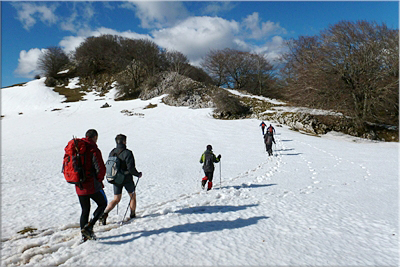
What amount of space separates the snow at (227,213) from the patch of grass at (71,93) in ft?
131

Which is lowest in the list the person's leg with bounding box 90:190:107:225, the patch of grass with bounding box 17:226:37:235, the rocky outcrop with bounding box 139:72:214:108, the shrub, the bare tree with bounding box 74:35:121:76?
the patch of grass with bounding box 17:226:37:235

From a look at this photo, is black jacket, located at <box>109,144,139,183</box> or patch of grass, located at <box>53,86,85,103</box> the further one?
patch of grass, located at <box>53,86,85,103</box>

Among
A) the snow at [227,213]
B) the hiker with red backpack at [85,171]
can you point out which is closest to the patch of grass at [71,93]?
the snow at [227,213]

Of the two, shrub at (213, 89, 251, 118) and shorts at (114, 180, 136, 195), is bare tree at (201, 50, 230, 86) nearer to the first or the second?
shrub at (213, 89, 251, 118)

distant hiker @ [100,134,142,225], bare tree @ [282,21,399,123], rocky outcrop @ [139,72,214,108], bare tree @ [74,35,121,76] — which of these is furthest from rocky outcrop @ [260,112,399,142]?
bare tree @ [74,35,121,76]

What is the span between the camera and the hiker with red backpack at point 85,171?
150 inches

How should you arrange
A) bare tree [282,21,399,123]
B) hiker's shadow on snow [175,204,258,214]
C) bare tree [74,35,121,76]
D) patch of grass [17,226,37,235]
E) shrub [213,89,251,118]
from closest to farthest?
1. patch of grass [17,226,37,235]
2. hiker's shadow on snow [175,204,258,214]
3. bare tree [282,21,399,123]
4. shrub [213,89,251,118]
5. bare tree [74,35,121,76]

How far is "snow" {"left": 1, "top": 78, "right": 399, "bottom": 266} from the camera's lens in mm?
3633

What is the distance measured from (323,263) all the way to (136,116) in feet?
107

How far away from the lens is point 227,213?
5555mm

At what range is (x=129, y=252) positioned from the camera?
11.9 ft

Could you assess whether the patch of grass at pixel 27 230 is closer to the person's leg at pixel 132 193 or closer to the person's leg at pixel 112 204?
the person's leg at pixel 112 204

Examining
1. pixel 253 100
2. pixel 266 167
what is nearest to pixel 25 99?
pixel 253 100

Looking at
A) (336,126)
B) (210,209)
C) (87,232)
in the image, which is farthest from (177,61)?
(87,232)
